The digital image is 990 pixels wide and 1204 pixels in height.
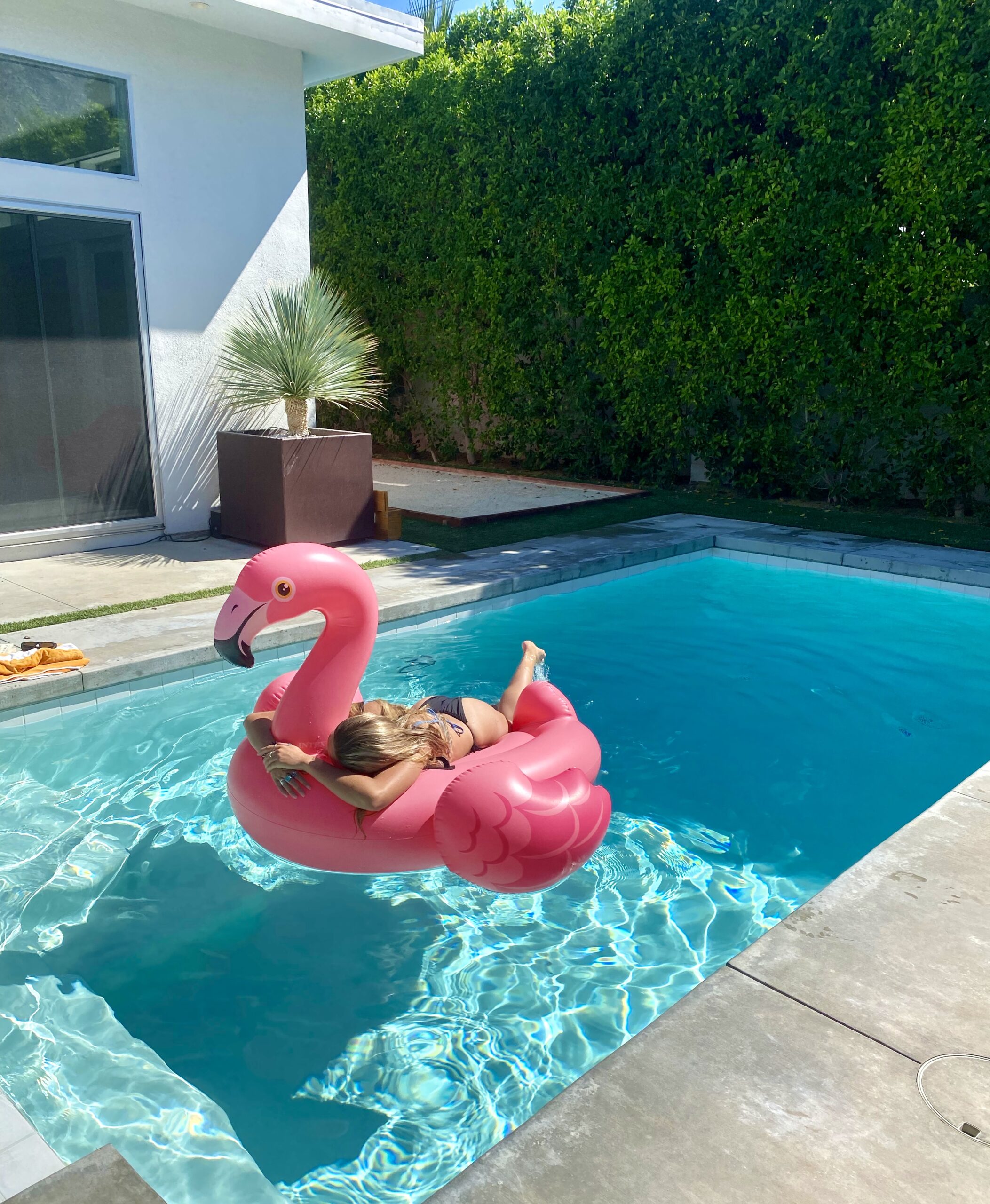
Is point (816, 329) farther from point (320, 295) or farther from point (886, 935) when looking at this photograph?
point (886, 935)

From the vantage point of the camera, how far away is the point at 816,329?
11.1 metres

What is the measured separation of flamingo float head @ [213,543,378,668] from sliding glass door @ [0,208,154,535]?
20.3ft

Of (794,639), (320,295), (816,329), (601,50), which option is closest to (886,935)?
(794,639)

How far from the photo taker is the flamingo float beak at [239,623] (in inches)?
153

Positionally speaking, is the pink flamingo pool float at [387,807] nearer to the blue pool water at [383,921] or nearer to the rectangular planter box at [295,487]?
the blue pool water at [383,921]

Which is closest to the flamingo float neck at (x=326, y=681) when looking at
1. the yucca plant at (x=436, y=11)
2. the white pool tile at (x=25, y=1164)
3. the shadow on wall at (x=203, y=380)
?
the white pool tile at (x=25, y=1164)

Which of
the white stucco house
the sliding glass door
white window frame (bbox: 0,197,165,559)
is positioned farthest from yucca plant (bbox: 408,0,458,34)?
the sliding glass door

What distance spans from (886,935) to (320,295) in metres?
8.55

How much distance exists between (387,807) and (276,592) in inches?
37.2

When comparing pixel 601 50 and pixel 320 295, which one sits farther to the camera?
pixel 601 50

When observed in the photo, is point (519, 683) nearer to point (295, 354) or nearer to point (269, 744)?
point (269, 744)

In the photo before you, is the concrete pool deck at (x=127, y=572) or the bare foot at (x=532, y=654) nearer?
the bare foot at (x=532, y=654)

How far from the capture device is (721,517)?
1119 cm

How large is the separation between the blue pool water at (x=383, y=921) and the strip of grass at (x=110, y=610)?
1268 mm
